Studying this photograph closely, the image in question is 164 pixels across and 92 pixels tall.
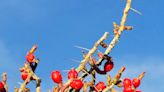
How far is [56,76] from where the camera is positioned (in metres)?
12.7

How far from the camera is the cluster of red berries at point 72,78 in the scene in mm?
12367

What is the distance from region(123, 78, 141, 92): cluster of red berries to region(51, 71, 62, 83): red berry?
4.55 ft

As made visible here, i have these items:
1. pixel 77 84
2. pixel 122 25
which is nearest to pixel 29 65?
pixel 77 84

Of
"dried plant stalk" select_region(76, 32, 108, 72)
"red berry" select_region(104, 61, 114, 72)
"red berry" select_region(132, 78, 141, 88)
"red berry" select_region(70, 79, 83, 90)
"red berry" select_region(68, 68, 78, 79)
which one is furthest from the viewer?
"red berry" select_region(104, 61, 114, 72)

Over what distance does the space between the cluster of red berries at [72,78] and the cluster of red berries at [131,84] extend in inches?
38.1

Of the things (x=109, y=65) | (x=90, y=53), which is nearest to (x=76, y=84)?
(x=90, y=53)

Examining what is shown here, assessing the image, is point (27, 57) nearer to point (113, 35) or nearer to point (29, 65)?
point (29, 65)

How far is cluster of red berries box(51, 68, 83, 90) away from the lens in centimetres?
1237

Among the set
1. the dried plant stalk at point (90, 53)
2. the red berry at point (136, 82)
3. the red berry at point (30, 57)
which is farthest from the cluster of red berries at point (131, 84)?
the red berry at point (30, 57)

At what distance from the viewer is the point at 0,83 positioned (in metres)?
12.5

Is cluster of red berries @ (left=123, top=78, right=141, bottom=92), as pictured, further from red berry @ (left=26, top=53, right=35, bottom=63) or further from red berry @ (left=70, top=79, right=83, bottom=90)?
red berry @ (left=26, top=53, right=35, bottom=63)

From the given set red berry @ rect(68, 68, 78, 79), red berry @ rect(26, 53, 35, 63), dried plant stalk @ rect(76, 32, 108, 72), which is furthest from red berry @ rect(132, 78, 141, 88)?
red berry @ rect(26, 53, 35, 63)

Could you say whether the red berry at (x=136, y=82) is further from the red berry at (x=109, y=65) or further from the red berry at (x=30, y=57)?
the red berry at (x=30, y=57)

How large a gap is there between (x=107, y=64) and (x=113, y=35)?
65 centimetres
